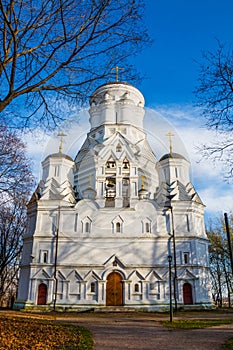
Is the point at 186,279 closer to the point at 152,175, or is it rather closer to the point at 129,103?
→ the point at 152,175

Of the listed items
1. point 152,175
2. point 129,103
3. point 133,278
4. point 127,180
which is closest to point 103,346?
point 133,278

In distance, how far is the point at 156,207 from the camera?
3159 centimetres

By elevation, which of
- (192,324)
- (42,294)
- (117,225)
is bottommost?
(192,324)

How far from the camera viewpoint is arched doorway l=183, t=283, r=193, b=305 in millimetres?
28047

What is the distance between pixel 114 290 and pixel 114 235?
5.07 m

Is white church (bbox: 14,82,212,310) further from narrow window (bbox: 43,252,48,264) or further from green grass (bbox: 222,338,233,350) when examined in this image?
green grass (bbox: 222,338,233,350)

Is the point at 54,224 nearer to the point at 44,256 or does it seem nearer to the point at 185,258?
the point at 44,256

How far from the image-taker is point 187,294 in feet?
92.9

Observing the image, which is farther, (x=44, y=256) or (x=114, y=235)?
(x=114, y=235)

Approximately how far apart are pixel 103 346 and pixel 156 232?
21.5m

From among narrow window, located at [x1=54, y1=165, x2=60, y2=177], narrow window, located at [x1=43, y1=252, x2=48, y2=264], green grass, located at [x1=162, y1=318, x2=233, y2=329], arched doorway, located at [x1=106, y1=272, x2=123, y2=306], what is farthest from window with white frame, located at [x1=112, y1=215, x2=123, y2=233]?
green grass, located at [x1=162, y1=318, x2=233, y2=329]

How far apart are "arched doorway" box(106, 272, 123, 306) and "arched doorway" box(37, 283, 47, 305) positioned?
579 centimetres

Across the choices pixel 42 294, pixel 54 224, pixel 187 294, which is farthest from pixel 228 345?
pixel 54 224

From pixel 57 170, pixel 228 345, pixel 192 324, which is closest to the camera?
pixel 228 345
